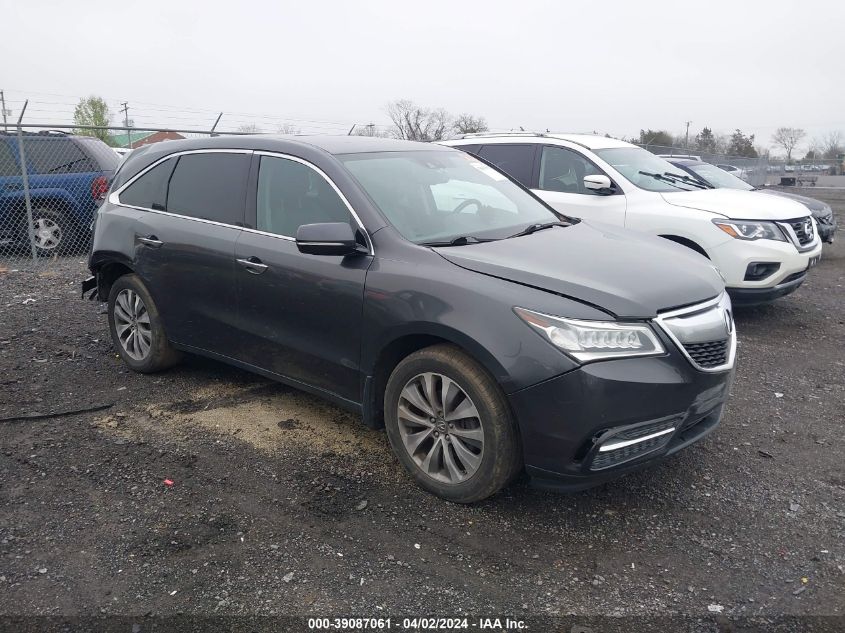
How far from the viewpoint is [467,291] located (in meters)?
3.19

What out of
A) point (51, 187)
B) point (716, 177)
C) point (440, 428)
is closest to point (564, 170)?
point (440, 428)

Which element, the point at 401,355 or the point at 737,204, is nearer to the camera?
the point at 401,355

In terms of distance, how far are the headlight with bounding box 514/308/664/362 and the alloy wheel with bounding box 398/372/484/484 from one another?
506 mm

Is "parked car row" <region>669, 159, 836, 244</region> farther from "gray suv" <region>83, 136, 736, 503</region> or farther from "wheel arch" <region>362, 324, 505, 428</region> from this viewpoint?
"wheel arch" <region>362, 324, 505, 428</region>

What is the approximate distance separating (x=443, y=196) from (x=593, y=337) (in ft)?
5.13

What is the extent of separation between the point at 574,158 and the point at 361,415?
191 inches

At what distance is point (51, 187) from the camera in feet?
32.1

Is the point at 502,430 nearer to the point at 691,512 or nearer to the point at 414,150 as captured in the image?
the point at 691,512

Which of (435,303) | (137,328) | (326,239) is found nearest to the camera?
(435,303)

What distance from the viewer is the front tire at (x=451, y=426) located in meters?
3.12

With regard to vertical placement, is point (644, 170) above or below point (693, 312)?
above

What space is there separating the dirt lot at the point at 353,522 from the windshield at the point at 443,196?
1354mm

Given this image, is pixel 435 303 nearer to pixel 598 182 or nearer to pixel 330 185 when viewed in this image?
pixel 330 185

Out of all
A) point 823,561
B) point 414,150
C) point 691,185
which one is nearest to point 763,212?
point 691,185
